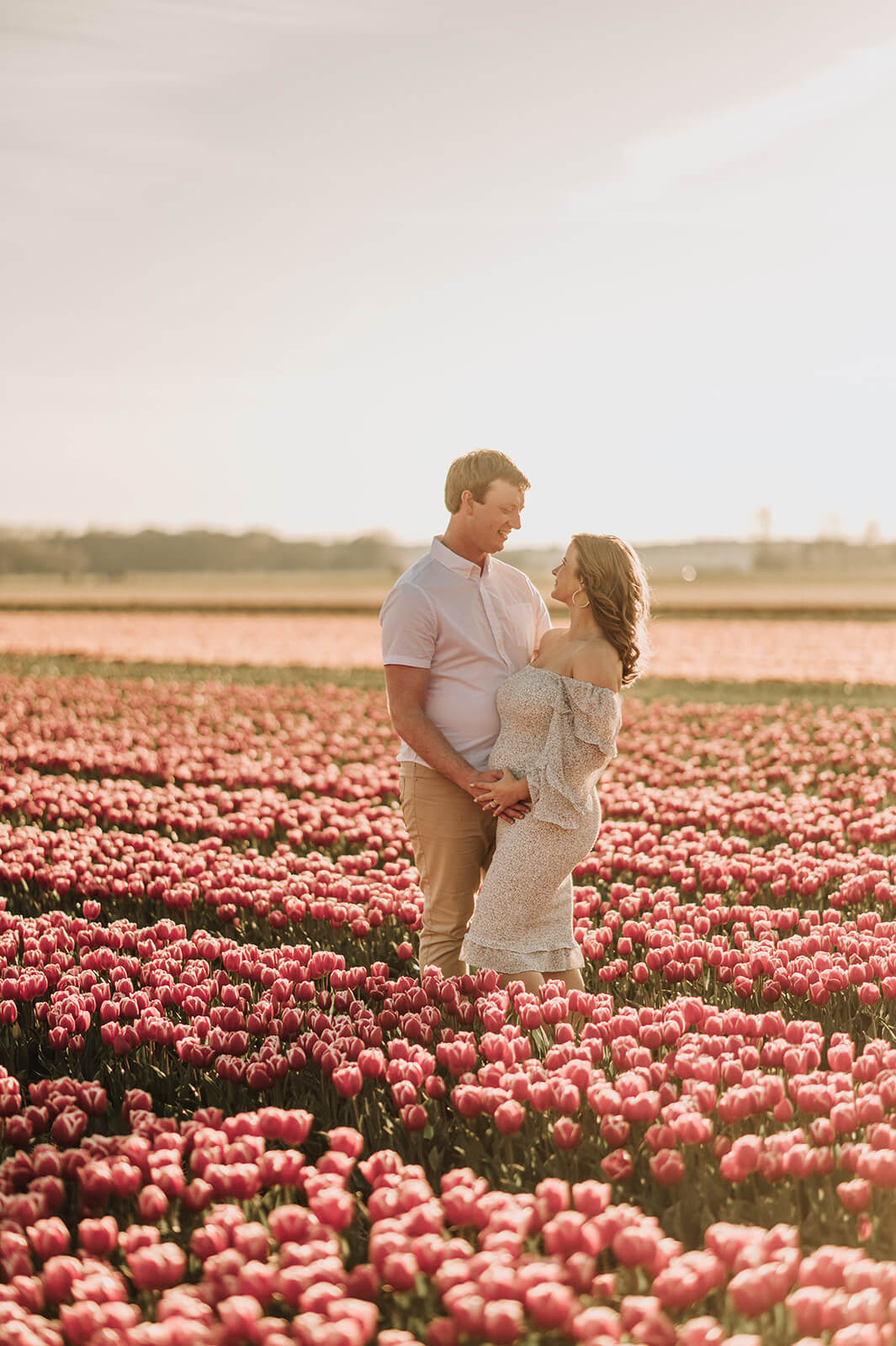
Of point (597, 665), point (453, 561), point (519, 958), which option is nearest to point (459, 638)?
point (453, 561)

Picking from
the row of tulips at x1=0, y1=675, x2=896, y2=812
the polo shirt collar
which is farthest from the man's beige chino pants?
the row of tulips at x1=0, y1=675, x2=896, y2=812

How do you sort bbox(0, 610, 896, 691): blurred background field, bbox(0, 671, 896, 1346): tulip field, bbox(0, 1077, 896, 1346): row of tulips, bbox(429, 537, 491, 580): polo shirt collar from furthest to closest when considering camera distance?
1. bbox(0, 610, 896, 691): blurred background field
2. bbox(429, 537, 491, 580): polo shirt collar
3. bbox(0, 671, 896, 1346): tulip field
4. bbox(0, 1077, 896, 1346): row of tulips

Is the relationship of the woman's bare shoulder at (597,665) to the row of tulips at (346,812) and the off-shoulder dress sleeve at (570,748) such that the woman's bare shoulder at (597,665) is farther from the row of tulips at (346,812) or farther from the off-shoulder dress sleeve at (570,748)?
the row of tulips at (346,812)

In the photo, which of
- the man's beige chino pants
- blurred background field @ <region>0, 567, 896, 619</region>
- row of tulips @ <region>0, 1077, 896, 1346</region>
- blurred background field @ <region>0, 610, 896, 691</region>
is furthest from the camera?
blurred background field @ <region>0, 567, 896, 619</region>

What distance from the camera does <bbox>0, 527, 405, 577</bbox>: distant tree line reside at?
115750 millimetres

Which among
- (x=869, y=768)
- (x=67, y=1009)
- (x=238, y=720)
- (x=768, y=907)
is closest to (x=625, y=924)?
(x=768, y=907)

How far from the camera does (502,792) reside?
5461 millimetres

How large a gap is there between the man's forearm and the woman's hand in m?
0.07

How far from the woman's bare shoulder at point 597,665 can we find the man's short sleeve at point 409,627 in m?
0.69

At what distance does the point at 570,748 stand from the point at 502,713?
0.37 meters

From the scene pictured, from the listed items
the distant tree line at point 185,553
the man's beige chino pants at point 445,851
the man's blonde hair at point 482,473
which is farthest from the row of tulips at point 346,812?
the distant tree line at point 185,553

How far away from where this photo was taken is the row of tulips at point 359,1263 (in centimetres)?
275

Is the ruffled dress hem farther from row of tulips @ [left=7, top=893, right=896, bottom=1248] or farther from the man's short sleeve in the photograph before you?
the man's short sleeve

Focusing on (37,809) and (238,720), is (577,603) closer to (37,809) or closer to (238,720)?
(37,809)
